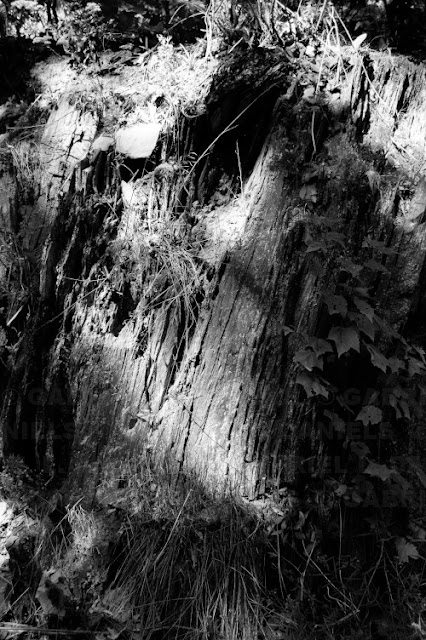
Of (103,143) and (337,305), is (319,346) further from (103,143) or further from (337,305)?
(103,143)

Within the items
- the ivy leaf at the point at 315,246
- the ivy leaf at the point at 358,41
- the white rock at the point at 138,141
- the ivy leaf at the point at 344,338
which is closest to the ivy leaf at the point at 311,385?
the ivy leaf at the point at 344,338

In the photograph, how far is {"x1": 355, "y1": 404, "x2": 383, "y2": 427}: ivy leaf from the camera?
3048 mm

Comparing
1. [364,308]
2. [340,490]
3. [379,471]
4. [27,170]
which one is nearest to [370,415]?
[379,471]

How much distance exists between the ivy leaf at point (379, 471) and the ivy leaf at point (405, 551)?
1.24 feet

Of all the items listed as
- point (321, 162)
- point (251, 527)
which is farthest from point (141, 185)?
point (251, 527)

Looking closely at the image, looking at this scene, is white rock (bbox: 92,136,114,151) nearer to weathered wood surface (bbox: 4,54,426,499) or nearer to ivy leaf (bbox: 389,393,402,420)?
weathered wood surface (bbox: 4,54,426,499)

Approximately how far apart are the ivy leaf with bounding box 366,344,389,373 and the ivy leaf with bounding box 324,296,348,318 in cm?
24

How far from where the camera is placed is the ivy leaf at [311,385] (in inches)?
118

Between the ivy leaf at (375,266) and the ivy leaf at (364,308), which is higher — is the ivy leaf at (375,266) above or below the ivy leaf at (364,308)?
above

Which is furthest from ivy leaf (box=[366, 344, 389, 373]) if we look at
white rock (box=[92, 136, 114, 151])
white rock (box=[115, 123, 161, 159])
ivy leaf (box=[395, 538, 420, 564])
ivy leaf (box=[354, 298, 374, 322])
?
A: white rock (box=[92, 136, 114, 151])

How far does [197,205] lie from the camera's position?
355 centimetres

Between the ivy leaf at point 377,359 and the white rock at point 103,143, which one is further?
the white rock at point 103,143

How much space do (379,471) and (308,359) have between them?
721 mm

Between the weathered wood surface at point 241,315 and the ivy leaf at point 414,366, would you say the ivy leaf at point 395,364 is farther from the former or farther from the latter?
the weathered wood surface at point 241,315
